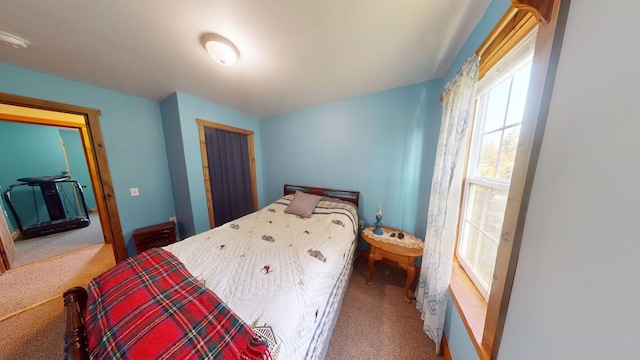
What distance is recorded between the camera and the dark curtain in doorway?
8.04 ft

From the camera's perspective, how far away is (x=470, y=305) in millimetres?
1005

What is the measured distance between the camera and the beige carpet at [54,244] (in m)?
2.32

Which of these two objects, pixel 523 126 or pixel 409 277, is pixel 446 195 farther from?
pixel 409 277

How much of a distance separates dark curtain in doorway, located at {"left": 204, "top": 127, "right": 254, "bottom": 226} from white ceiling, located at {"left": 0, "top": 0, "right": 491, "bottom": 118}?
0.79 metres

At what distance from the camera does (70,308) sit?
2.69 feet

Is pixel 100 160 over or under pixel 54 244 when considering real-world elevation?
over

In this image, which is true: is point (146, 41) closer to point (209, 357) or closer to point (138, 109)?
point (138, 109)

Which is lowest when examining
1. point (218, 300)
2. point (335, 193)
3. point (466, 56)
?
point (218, 300)

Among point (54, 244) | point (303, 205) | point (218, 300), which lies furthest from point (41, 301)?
point (303, 205)

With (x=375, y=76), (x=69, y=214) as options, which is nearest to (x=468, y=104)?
(x=375, y=76)

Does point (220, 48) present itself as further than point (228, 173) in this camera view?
No

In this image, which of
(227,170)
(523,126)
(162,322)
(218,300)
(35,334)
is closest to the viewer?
(523,126)

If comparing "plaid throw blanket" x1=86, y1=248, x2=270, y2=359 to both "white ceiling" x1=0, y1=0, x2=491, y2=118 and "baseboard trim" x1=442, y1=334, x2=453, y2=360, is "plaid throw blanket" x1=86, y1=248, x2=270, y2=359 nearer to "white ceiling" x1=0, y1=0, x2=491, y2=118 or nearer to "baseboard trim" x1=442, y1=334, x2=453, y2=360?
"baseboard trim" x1=442, y1=334, x2=453, y2=360

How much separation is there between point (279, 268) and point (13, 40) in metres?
2.46
